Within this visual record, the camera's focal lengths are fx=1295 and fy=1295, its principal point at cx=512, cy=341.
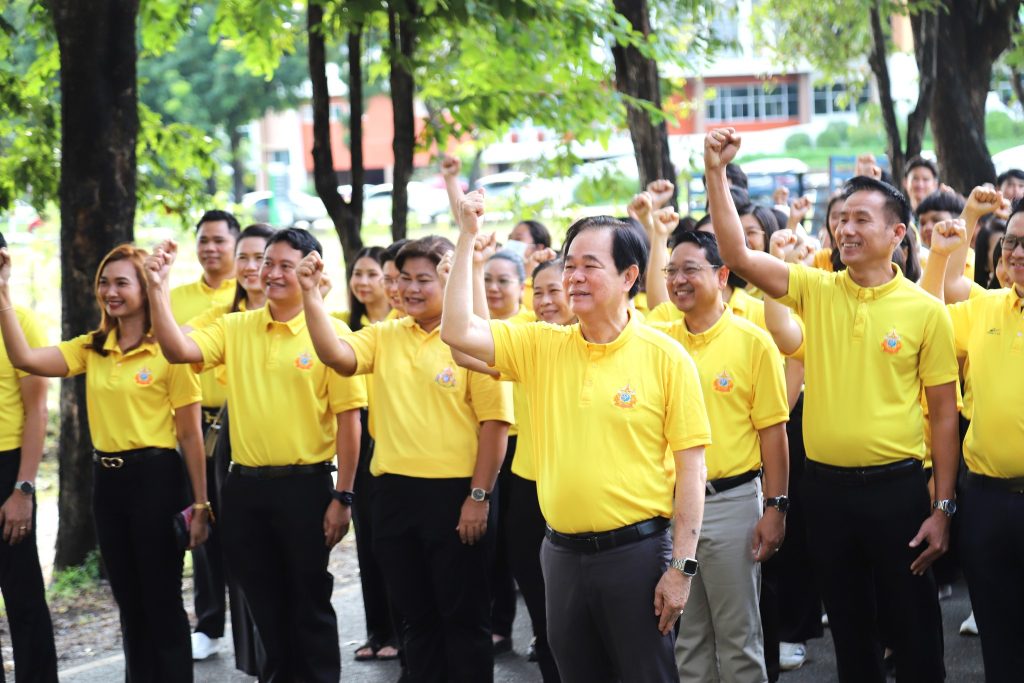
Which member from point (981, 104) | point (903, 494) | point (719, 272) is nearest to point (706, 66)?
point (981, 104)

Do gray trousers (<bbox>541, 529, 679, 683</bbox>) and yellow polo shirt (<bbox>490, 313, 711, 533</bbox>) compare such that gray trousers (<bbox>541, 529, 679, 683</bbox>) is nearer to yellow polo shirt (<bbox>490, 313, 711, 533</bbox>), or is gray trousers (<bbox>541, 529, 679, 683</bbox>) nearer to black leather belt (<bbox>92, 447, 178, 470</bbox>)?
yellow polo shirt (<bbox>490, 313, 711, 533</bbox>)

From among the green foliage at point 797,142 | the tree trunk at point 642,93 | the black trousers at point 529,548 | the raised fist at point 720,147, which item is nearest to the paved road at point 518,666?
the black trousers at point 529,548

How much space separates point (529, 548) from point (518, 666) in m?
1.29

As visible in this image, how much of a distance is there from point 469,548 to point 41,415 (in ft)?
6.98

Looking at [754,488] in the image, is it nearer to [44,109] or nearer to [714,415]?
[714,415]

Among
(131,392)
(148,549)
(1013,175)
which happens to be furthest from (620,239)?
(1013,175)

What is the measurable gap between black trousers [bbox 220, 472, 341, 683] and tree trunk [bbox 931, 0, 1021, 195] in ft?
30.4

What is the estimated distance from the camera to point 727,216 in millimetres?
4547

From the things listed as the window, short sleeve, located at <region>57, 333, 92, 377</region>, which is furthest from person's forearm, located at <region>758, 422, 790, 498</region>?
the window

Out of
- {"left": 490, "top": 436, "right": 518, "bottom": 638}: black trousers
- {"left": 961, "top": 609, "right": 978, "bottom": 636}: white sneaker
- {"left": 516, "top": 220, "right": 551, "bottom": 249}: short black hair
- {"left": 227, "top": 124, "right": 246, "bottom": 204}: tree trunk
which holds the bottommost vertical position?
{"left": 961, "top": 609, "right": 978, "bottom": 636}: white sneaker

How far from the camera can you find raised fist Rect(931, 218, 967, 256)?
17.1 feet

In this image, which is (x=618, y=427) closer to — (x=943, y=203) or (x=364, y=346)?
(x=364, y=346)

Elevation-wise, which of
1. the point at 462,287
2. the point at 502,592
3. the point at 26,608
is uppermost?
the point at 462,287

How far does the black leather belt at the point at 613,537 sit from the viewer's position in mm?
4223
